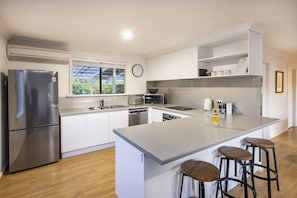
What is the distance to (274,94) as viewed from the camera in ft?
14.2

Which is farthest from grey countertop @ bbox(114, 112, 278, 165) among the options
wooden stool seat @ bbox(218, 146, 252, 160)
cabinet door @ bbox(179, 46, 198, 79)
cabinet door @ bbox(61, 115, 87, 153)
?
cabinet door @ bbox(61, 115, 87, 153)

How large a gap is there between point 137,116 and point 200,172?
2682mm

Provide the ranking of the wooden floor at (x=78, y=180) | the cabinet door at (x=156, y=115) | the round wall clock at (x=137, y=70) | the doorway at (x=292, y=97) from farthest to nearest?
the doorway at (x=292, y=97)
the round wall clock at (x=137, y=70)
the cabinet door at (x=156, y=115)
the wooden floor at (x=78, y=180)

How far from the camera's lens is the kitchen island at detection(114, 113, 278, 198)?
1.33 meters

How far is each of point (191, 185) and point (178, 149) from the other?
675 millimetres

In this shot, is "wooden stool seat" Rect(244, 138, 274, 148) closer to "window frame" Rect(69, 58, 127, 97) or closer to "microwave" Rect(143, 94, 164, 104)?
"microwave" Rect(143, 94, 164, 104)

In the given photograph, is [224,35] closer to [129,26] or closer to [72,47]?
[129,26]

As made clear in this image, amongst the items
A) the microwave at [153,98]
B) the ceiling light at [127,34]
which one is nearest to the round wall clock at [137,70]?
the microwave at [153,98]

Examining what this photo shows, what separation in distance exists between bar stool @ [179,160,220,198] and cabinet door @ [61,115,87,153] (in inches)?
93.7

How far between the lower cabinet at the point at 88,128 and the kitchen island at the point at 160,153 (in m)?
1.67

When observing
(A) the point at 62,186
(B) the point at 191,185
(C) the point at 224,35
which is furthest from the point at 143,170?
(C) the point at 224,35

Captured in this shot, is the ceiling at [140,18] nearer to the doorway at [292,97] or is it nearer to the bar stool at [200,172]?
the bar stool at [200,172]

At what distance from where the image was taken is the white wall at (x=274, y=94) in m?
4.07

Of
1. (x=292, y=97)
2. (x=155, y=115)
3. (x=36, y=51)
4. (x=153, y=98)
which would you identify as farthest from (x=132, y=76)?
(x=292, y=97)
